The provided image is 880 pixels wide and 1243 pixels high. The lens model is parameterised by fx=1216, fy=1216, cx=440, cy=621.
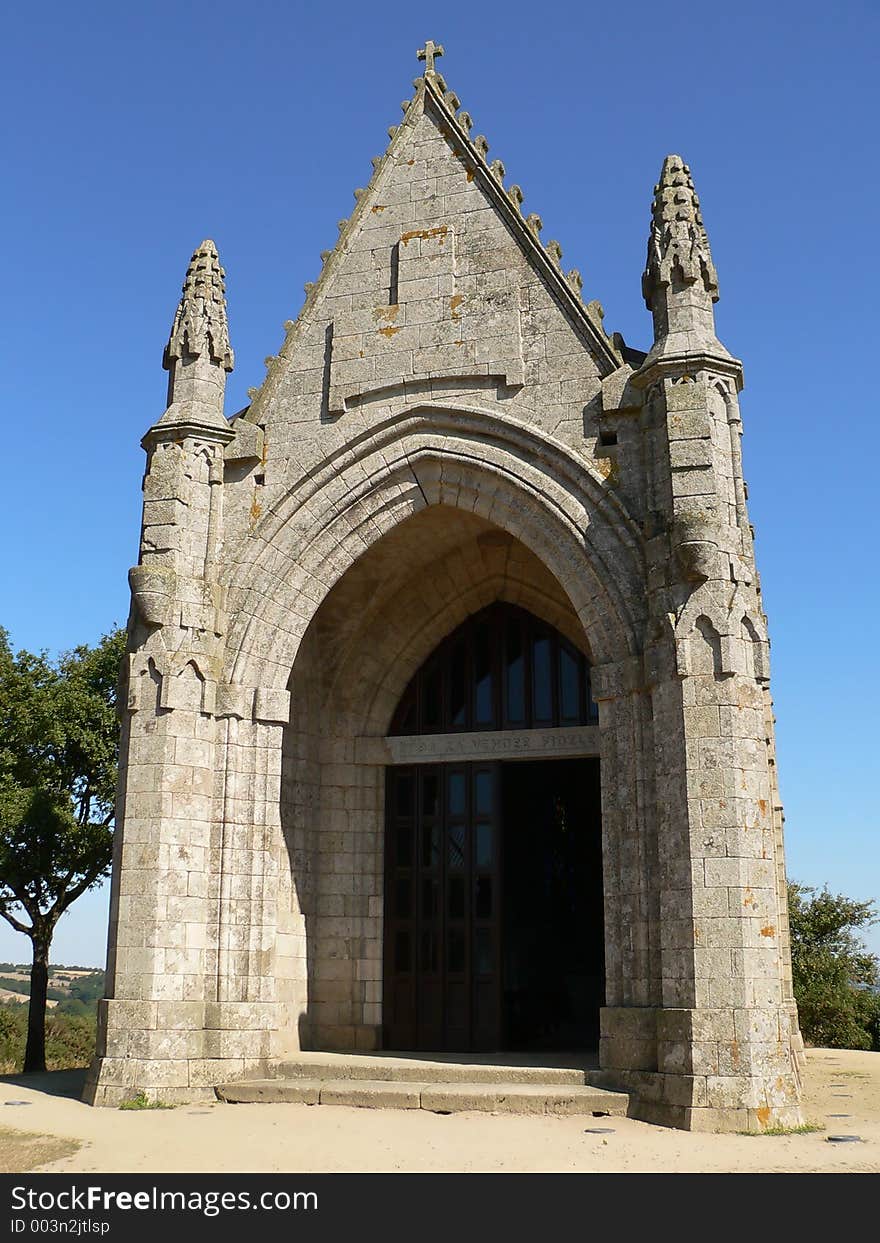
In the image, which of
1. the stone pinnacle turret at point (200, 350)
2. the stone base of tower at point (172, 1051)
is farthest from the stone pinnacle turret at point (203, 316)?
the stone base of tower at point (172, 1051)

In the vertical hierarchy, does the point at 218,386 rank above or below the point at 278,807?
above

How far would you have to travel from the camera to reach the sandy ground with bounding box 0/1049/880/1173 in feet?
23.9

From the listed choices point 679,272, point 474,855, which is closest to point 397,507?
point 679,272

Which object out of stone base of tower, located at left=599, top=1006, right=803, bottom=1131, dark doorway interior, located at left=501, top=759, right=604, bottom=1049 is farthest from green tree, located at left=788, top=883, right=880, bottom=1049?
stone base of tower, located at left=599, top=1006, right=803, bottom=1131

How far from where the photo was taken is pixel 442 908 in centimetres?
1294

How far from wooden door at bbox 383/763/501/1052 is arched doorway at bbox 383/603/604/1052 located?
11 millimetres

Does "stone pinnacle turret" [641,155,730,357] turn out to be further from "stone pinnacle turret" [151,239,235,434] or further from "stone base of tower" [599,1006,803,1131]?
"stone base of tower" [599,1006,803,1131]

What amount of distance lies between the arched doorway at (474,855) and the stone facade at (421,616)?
0.26 meters

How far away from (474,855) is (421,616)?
8.74ft

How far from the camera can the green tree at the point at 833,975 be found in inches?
762

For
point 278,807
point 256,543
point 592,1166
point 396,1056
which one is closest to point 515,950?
point 396,1056

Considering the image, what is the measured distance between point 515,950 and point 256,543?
562 cm

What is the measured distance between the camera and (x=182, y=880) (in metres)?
10.6
